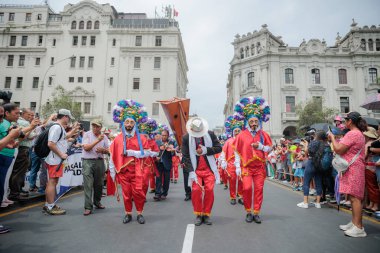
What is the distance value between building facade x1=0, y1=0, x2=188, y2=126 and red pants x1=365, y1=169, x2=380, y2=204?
3773cm

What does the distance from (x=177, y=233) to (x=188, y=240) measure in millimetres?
416

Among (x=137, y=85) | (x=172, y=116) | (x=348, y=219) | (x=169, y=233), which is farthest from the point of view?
(x=137, y=85)

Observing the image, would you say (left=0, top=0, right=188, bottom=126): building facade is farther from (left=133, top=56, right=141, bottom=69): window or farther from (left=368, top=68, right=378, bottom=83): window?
(left=368, top=68, right=378, bottom=83): window

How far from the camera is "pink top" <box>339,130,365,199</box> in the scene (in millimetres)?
4359

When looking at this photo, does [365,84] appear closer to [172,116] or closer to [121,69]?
[121,69]

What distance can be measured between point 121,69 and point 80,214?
41.4 metres

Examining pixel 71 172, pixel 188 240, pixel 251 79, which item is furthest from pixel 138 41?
pixel 188 240

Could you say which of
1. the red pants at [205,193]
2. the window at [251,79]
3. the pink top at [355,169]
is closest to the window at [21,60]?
the window at [251,79]

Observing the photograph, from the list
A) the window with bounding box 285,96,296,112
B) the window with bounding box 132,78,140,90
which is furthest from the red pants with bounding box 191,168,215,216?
the window with bounding box 132,78,140,90

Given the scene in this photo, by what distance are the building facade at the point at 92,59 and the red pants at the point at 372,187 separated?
37727mm

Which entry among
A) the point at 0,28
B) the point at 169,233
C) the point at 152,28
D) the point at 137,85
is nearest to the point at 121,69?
the point at 137,85

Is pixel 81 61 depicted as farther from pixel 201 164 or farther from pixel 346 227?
pixel 346 227

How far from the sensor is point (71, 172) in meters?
7.23

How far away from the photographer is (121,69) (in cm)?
4425
